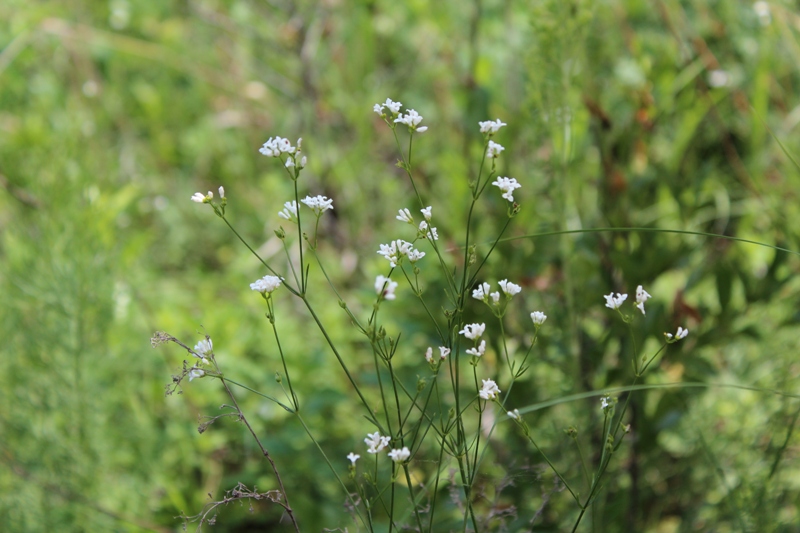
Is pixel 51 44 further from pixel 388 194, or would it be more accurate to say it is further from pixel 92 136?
pixel 388 194

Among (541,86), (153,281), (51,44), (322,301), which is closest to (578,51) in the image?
(541,86)

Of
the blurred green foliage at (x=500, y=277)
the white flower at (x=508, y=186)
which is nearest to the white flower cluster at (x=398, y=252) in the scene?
the white flower at (x=508, y=186)

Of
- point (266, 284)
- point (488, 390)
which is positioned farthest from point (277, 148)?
point (488, 390)

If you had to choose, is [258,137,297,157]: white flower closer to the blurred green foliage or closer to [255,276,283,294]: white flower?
[255,276,283,294]: white flower

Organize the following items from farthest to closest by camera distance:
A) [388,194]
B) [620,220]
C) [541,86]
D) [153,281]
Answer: [388,194], [153,281], [620,220], [541,86]

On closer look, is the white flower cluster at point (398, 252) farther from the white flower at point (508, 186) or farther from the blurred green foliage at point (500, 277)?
the blurred green foliage at point (500, 277)

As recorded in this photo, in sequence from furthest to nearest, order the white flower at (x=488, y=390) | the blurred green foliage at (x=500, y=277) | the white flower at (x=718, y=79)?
the white flower at (x=718, y=79) → the blurred green foliage at (x=500, y=277) → the white flower at (x=488, y=390)

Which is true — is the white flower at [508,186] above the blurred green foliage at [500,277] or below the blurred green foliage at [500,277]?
below
